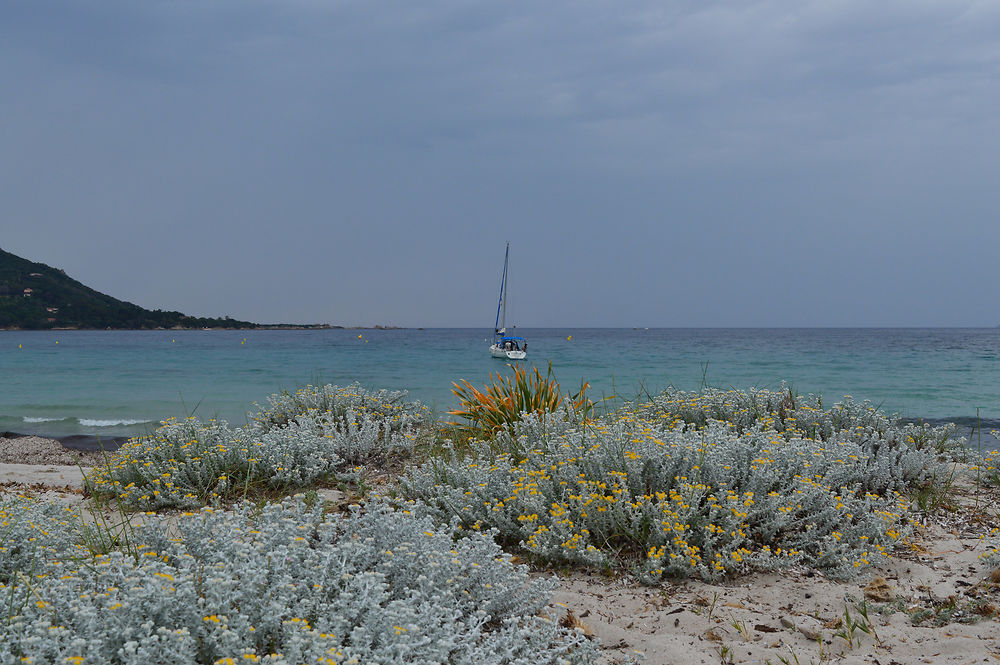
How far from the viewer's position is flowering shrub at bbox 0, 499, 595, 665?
7.57 feet

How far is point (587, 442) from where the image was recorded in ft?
16.8

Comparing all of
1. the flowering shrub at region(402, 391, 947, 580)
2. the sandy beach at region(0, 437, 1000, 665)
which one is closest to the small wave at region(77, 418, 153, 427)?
the flowering shrub at region(402, 391, 947, 580)

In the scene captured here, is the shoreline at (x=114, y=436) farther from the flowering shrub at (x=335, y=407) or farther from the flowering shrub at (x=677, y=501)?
the flowering shrub at (x=677, y=501)

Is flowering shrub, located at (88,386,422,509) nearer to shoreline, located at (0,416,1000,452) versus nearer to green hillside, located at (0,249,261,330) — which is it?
shoreline, located at (0,416,1000,452)

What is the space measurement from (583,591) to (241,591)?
2.07 metres

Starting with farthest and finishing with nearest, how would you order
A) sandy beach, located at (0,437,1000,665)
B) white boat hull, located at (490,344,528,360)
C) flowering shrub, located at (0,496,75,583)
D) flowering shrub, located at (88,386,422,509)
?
white boat hull, located at (490,344,528,360), flowering shrub, located at (88,386,422,509), flowering shrub, located at (0,496,75,583), sandy beach, located at (0,437,1000,665)

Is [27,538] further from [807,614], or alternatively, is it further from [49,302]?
[49,302]

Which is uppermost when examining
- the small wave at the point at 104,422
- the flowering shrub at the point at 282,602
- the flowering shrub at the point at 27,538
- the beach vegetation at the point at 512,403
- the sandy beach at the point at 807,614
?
the beach vegetation at the point at 512,403

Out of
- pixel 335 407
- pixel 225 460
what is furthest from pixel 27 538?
pixel 335 407

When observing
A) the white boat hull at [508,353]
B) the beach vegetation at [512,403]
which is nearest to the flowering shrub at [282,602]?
the beach vegetation at [512,403]

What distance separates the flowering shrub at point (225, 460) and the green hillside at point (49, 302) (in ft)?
275

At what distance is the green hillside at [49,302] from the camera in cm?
7325

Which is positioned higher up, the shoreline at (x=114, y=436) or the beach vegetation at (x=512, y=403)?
the beach vegetation at (x=512, y=403)

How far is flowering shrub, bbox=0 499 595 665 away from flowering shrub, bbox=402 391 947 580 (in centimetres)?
80
